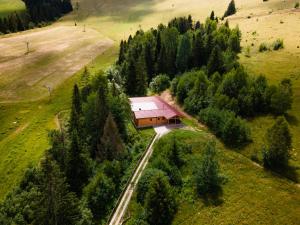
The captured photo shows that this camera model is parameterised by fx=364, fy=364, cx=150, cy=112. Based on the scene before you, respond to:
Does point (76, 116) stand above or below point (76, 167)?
above

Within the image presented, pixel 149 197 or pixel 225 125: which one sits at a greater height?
pixel 225 125

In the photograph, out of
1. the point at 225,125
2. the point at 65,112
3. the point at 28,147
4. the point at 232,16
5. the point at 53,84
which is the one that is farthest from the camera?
the point at 232,16

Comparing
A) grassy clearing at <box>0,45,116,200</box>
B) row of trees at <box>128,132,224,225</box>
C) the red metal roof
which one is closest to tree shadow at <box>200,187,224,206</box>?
row of trees at <box>128,132,224,225</box>

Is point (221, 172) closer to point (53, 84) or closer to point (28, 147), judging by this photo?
point (28, 147)

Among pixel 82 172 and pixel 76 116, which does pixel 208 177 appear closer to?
pixel 82 172

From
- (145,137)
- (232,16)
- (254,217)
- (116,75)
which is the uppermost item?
(232,16)

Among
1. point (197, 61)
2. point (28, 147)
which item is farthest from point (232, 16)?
point (28, 147)

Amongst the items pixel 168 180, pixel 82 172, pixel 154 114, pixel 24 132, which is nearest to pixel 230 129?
pixel 154 114
